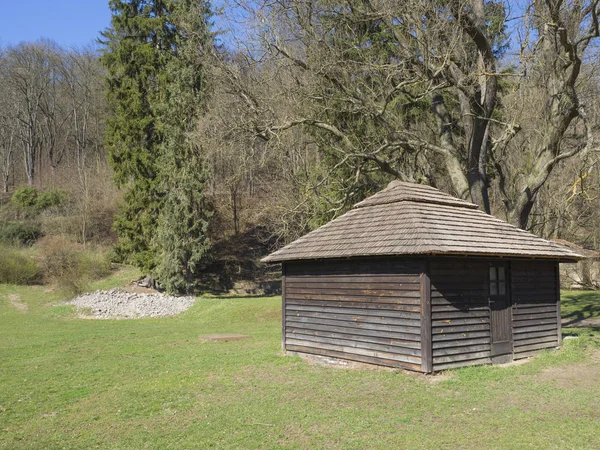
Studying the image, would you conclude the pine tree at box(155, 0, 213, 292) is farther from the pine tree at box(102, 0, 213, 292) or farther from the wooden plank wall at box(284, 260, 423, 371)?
the wooden plank wall at box(284, 260, 423, 371)

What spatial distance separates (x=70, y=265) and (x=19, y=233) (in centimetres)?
1029

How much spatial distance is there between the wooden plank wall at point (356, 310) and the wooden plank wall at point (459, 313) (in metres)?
0.42

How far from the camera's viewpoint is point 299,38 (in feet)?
58.1

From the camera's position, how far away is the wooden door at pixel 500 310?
12.6 meters

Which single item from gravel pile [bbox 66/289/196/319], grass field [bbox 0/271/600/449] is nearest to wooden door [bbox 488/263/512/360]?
grass field [bbox 0/271/600/449]

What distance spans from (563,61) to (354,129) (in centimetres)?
762

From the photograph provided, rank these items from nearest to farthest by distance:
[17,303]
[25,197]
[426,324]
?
1. [426,324]
2. [17,303]
3. [25,197]

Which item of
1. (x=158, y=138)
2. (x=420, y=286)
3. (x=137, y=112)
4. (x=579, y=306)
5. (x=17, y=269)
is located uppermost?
(x=137, y=112)

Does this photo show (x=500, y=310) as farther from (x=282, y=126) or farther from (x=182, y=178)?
(x=182, y=178)

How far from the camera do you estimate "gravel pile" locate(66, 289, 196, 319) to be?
87.0 ft

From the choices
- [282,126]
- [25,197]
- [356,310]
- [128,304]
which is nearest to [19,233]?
[25,197]

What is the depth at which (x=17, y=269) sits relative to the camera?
1276 inches

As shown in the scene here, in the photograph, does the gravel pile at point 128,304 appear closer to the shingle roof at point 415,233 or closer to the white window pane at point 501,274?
the shingle roof at point 415,233

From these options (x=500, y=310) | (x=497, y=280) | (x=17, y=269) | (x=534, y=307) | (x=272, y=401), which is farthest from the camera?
(x=17, y=269)
